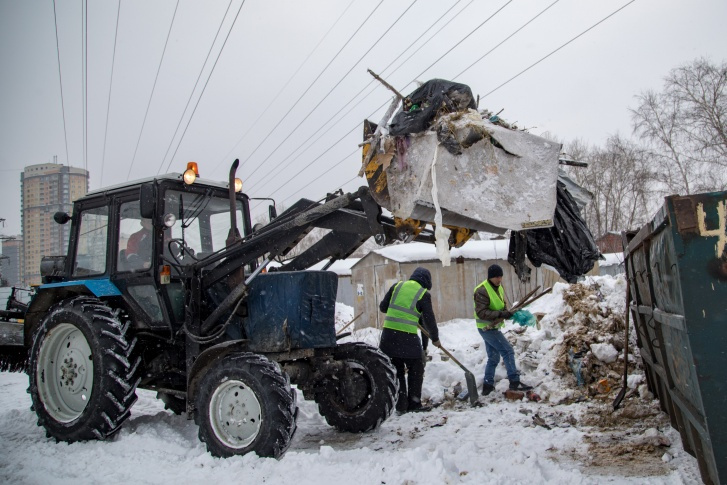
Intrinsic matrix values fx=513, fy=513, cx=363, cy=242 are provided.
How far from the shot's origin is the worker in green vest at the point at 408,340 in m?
6.10

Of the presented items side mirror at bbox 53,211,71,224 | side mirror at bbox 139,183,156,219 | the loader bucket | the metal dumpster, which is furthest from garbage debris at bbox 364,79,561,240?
side mirror at bbox 53,211,71,224

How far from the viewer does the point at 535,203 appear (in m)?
3.68

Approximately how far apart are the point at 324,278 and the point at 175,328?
1.66 meters

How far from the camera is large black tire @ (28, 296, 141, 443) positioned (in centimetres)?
489

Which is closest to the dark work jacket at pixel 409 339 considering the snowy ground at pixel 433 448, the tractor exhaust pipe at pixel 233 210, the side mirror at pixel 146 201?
the snowy ground at pixel 433 448

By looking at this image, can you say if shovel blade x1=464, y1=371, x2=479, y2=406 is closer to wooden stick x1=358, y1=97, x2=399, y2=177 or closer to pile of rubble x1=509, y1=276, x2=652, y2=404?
pile of rubble x1=509, y1=276, x2=652, y2=404

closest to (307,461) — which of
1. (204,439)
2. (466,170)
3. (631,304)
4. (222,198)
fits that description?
(204,439)

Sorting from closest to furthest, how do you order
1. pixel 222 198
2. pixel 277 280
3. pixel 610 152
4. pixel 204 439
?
pixel 204 439 < pixel 277 280 < pixel 222 198 < pixel 610 152

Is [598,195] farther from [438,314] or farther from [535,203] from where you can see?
[535,203]

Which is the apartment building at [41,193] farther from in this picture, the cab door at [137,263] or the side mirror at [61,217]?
the cab door at [137,263]

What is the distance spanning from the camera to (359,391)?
5.40m

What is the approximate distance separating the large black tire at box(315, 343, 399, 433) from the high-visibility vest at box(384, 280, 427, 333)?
73 cm

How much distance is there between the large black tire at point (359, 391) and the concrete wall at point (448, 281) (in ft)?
31.8

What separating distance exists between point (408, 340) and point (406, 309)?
368 millimetres
